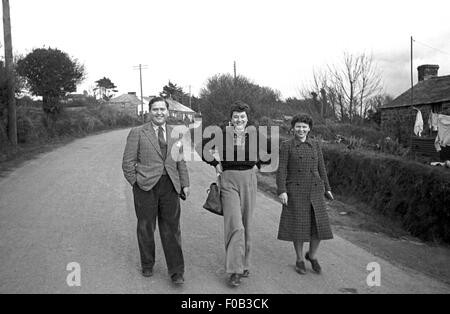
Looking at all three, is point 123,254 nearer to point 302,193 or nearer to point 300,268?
point 300,268

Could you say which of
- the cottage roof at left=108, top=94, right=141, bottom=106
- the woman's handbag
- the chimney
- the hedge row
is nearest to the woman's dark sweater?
the woman's handbag

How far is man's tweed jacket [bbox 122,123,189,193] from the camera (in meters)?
4.58

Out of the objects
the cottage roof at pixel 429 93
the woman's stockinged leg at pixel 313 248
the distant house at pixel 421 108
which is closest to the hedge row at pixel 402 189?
the woman's stockinged leg at pixel 313 248

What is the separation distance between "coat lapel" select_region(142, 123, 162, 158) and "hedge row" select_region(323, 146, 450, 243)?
5.28m

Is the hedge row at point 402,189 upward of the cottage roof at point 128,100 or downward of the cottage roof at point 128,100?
downward

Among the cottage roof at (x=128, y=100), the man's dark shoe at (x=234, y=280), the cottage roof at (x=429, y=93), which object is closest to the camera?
the man's dark shoe at (x=234, y=280)

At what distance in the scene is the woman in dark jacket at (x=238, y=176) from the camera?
4551 mm

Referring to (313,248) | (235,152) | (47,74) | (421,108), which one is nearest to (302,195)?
(313,248)

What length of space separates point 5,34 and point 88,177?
939cm

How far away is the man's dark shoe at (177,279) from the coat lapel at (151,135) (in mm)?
1303

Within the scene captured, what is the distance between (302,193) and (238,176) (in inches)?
32.8

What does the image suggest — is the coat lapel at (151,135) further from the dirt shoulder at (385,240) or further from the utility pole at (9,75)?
the utility pole at (9,75)
